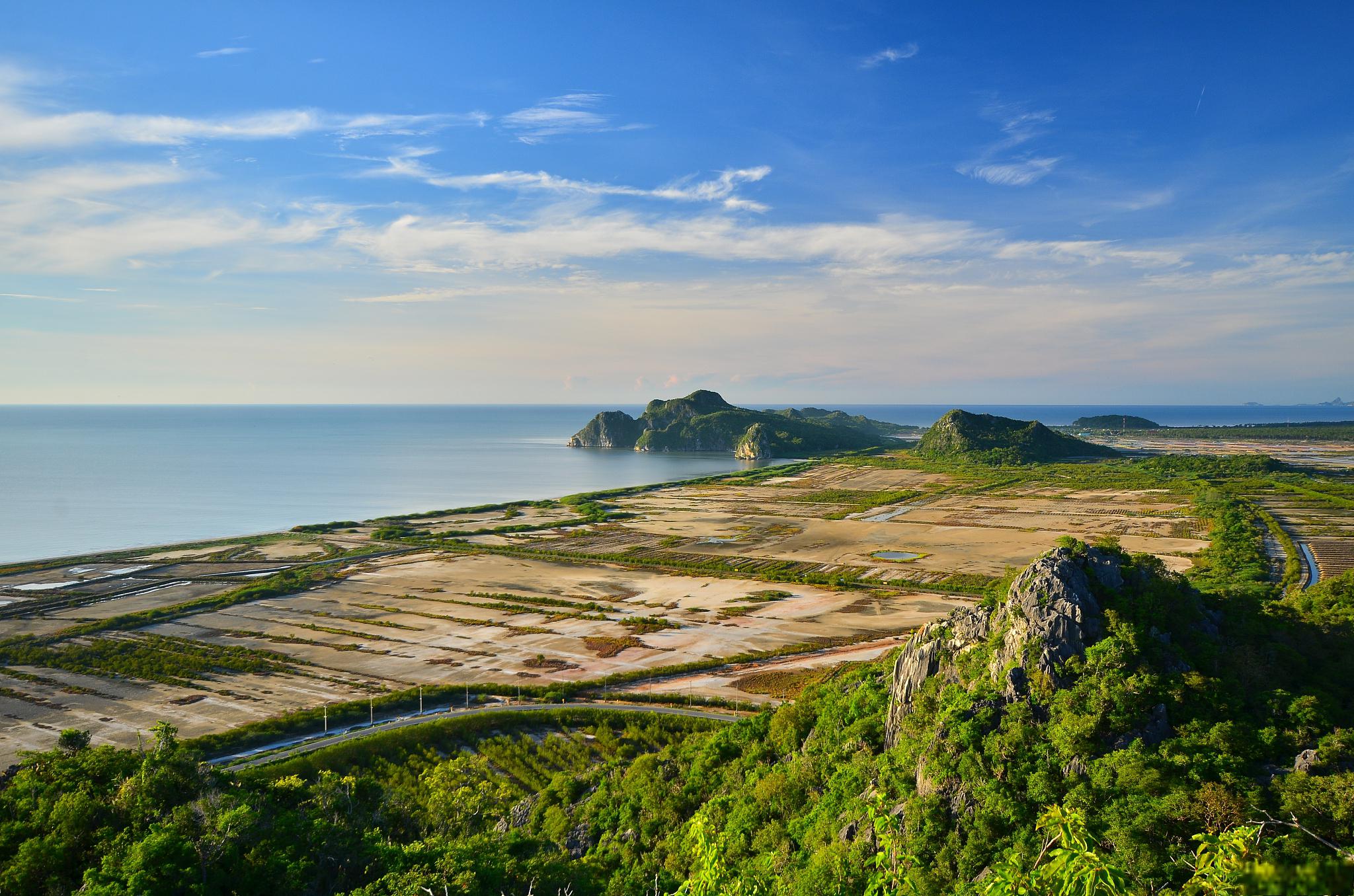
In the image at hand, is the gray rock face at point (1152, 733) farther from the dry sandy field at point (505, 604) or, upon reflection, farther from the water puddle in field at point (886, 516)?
the water puddle in field at point (886, 516)

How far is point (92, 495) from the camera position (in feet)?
413

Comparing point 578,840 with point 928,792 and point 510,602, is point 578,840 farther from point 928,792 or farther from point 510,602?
point 510,602

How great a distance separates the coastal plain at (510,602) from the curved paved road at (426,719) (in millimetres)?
2538

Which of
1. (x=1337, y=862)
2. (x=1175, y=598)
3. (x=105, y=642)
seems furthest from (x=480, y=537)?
(x=1337, y=862)

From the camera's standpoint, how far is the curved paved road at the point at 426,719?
36281 millimetres

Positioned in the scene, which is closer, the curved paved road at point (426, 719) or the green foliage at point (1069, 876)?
the green foliage at point (1069, 876)

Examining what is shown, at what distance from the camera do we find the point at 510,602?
219ft

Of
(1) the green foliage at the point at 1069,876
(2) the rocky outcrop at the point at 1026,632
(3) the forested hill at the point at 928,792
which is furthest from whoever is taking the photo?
(2) the rocky outcrop at the point at 1026,632

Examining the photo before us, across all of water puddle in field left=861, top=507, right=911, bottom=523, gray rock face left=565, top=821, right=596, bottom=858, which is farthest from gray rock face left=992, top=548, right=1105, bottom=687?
water puddle in field left=861, top=507, right=911, bottom=523

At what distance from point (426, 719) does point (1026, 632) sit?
33082 millimetres

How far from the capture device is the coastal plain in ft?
154

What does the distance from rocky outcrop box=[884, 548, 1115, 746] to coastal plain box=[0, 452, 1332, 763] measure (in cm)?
2017

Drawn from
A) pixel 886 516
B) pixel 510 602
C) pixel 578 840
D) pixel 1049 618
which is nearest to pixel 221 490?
pixel 510 602

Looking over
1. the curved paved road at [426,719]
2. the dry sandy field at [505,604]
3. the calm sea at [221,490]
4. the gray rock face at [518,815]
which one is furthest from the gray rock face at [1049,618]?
the calm sea at [221,490]
